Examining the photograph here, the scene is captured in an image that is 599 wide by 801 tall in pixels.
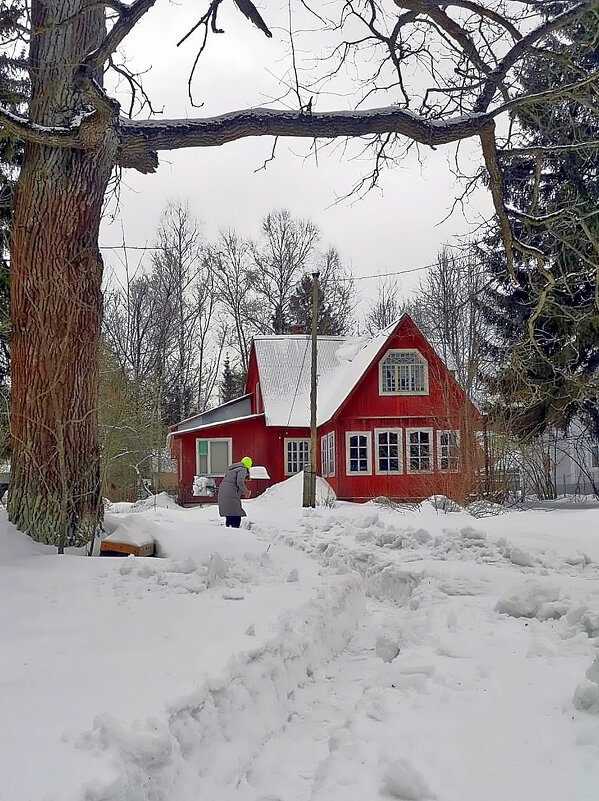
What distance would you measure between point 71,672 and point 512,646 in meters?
3.20

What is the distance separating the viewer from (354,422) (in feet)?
84.9

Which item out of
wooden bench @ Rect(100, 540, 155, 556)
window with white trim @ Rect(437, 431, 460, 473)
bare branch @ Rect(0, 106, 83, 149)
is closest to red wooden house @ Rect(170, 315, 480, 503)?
window with white trim @ Rect(437, 431, 460, 473)

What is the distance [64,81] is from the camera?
7562 millimetres

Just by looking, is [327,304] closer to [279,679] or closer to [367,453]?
[367,453]

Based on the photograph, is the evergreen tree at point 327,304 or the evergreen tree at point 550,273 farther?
the evergreen tree at point 327,304

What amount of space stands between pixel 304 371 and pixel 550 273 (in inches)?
852

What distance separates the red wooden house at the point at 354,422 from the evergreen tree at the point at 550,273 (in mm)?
1845

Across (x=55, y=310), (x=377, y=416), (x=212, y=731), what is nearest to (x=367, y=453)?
(x=377, y=416)

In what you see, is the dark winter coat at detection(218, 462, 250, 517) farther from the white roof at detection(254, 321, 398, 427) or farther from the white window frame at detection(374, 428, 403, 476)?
the white window frame at detection(374, 428, 403, 476)

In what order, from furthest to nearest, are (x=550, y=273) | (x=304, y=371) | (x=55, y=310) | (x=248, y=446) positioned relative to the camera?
(x=304, y=371) → (x=248, y=446) → (x=550, y=273) → (x=55, y=310)

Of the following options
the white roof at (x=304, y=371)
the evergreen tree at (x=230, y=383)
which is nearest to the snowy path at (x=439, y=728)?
the white roof at (x=304, y=371)

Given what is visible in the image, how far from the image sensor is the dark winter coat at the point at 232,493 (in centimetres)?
1419

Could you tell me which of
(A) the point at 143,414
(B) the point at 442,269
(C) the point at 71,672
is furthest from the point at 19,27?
(B) the point at 442,269

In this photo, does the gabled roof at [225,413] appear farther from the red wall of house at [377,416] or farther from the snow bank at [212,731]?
the snow bank at [212,731]
